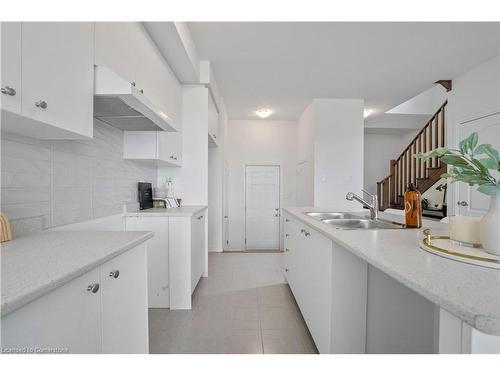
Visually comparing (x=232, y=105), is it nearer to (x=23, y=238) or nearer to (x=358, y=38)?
(x=358, y=38)

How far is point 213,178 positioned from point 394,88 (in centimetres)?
313

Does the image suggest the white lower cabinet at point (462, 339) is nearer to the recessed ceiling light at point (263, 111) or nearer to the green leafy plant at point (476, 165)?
the green leafy plant at point (476, 165)

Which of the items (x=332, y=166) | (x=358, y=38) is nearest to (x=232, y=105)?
(x=332, y=166)

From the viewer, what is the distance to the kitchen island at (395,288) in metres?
0.53

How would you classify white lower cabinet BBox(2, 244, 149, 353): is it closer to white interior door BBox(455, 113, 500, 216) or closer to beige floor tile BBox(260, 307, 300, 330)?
beige floor tile BBox(260, 307, 300, 330)

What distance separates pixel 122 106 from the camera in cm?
154

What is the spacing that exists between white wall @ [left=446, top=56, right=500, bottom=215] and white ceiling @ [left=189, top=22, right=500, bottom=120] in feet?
0.47

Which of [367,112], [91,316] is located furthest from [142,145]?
[367,112]

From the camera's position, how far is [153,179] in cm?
299

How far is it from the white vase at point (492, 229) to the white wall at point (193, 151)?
266cm

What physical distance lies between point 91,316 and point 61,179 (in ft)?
3.17

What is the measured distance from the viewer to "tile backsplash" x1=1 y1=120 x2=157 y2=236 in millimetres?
1180

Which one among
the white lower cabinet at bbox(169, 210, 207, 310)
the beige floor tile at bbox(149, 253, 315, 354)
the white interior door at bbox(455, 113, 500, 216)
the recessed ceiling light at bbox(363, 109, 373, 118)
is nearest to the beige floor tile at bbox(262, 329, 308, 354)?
the beige floor tile at bbox(149, 253, 315, 354)

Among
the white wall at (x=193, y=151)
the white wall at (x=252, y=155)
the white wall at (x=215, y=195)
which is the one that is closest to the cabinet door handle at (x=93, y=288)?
the white wall at (x=193, y=151)
